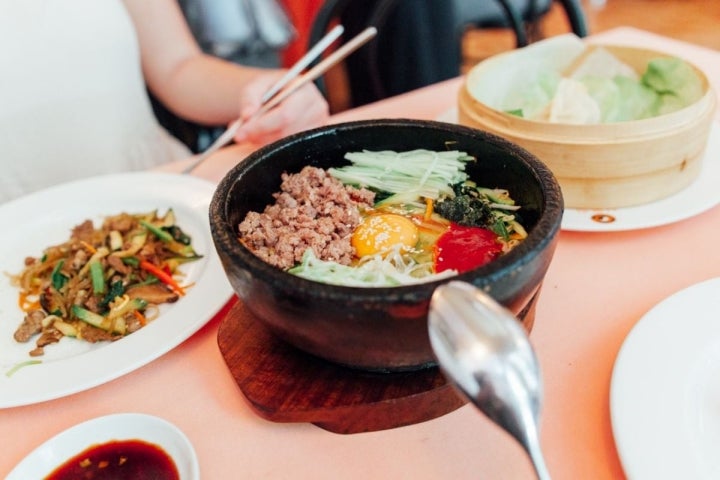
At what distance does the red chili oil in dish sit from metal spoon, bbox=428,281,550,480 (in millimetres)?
368

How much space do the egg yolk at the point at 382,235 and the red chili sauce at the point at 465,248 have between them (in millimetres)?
49

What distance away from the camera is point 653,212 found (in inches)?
42.8

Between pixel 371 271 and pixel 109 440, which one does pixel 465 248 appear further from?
pixel 109 440

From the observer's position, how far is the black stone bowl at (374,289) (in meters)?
0.62

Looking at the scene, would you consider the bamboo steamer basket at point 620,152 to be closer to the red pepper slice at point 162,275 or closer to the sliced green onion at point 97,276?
the red pepper slice at point 162,275

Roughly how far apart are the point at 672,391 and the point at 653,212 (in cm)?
48

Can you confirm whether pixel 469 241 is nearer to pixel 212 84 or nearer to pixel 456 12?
pixel 212 84

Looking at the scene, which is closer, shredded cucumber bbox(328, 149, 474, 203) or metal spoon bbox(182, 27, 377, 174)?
shredded cucumber bbox(328, 149, 474, 203)

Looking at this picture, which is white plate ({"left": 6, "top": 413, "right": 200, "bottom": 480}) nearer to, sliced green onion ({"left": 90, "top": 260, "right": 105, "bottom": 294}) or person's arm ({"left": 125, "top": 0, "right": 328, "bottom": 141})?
sliced green onion ({"left": 90, "top": 260, "right": 105, "bottom": 294})

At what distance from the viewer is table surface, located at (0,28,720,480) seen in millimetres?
697

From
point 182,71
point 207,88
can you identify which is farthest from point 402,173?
point 182,71

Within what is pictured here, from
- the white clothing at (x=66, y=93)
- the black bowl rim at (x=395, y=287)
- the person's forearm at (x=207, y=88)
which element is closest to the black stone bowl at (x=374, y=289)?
the black bowl rim at (x=395, y=287)

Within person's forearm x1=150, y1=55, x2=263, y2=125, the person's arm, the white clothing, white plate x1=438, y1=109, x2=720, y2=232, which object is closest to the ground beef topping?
white plate x1=438, y1=109, x2=720, y2=232

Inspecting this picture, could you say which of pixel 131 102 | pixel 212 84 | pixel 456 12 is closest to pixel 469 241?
pixel 212 84
